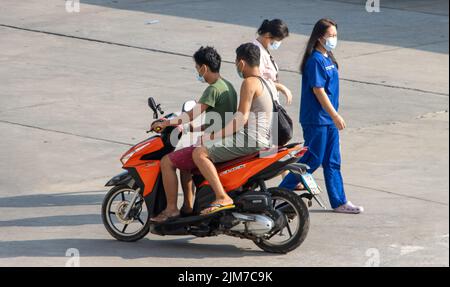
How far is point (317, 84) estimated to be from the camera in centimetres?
974

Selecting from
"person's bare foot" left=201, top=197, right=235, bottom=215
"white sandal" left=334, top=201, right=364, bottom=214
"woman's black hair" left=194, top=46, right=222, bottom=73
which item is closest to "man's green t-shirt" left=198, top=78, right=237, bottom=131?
"woman's black hair" left=194, top=46, right=222, bottom=73

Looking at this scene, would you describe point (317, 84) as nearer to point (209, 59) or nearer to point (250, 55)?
Result: point (250, 55)

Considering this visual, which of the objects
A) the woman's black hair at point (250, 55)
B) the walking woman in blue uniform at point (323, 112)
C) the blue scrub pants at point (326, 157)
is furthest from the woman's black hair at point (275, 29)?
the woman's black hair at point (250, 55)

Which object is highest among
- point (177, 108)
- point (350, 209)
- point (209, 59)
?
point (209, 59)

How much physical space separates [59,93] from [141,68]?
192 centimetres

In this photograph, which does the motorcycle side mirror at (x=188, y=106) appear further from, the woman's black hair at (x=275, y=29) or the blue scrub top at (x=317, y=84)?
the woman's black hair at (x=275, y=29)

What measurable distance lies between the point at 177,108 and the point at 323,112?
4473mm

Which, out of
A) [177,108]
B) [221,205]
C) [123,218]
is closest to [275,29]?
[221,205]

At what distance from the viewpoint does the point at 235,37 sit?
1891cm

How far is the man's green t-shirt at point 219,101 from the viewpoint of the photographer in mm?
8875

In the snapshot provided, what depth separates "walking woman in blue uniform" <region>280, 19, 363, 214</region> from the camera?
9750mm

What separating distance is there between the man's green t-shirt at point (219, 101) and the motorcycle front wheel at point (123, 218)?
94 centimetres
